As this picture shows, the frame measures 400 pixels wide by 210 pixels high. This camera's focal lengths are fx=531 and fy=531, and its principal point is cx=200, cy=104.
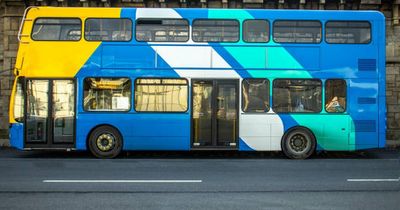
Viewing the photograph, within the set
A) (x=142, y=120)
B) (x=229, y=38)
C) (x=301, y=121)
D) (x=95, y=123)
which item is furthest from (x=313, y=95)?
(x=95, y=123)

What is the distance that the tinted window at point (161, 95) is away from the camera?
13875 millimetres

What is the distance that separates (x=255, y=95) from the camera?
45.8ft

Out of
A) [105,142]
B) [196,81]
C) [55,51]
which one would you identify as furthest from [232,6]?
[105,142]

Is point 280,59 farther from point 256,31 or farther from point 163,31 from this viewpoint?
point 163,31

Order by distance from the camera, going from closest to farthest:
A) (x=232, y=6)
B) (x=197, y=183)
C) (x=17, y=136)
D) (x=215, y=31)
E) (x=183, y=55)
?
(x=197, y=183) → (x=17, y=136) → (x=183, y=55) → (x=215, y=31) → (x=232, y=6)

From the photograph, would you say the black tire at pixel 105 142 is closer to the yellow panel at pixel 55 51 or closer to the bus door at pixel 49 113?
the bus door at pixel 49 113

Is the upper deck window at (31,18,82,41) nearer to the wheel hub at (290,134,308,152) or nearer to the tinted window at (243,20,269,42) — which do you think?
the tinted window at (243,20,269,42)

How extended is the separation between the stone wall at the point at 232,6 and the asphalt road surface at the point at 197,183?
5.05 metres

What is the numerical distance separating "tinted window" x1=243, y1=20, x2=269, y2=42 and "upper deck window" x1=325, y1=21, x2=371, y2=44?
1611mm

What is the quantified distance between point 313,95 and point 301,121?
0.76 m

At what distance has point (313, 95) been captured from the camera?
14.0 meters

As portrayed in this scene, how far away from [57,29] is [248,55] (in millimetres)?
5041

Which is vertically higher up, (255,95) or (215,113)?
(255,95)

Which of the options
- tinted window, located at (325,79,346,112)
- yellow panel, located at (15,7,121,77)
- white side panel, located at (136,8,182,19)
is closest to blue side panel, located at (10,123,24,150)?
yellow panel, located at (15,7,121,77)
